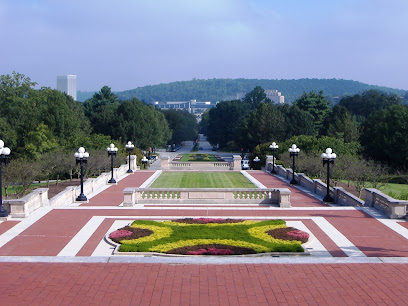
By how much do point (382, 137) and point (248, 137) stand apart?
29126 mm

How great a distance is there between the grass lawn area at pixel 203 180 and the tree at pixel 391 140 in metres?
27.9

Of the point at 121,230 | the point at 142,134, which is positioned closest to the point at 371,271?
the point at 121,230

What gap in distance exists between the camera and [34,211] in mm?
20312

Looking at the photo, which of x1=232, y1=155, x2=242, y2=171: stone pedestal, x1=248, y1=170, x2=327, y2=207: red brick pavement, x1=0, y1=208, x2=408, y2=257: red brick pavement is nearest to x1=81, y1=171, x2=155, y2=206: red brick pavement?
x1=0, y1=208, x2=408, y2=257: red brick pavement

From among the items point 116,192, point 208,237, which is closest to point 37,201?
point 208,237

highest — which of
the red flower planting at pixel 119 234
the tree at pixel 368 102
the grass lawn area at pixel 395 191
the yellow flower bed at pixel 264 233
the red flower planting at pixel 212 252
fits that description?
the tree at pixel 368 102

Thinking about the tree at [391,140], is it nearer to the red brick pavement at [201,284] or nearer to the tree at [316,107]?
the tree at [316,107]

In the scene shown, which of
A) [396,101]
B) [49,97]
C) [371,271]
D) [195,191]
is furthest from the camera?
[396,101]

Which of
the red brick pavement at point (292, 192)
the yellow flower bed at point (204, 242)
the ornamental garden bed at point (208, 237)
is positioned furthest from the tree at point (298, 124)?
the yellow flower bed at point (204, 242)

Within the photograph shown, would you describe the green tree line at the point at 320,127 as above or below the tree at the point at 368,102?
below

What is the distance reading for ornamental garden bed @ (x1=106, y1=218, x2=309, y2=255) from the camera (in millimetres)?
14242

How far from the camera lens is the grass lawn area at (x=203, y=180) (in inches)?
1368

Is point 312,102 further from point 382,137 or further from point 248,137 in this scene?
point 382,137

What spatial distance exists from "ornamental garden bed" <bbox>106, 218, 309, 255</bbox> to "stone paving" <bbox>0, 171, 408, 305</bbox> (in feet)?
1.72
